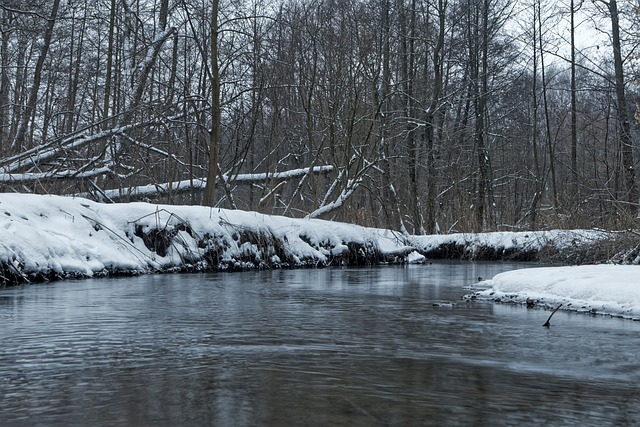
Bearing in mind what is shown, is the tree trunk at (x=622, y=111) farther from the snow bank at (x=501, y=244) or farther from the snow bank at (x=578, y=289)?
the snow bank at (x=578, y=289)

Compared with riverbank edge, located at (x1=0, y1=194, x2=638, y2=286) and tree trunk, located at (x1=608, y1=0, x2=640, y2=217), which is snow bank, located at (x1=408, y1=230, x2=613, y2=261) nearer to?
riverbank edge, located at (x1=0, y1=194, x2=638, y2=286)

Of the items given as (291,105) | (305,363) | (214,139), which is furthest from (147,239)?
(291,105)

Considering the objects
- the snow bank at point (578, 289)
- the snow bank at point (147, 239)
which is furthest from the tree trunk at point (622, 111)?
the snow bank at point (578, 289)

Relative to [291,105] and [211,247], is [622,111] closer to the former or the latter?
[291,105]

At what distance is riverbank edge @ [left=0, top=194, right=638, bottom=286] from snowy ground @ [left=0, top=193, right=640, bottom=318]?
0.02 meters

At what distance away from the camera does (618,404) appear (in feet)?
9.55

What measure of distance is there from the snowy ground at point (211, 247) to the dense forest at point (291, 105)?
1571mm

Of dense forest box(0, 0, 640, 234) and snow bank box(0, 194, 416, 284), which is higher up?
dense forest box(0, 0, 640, 234)

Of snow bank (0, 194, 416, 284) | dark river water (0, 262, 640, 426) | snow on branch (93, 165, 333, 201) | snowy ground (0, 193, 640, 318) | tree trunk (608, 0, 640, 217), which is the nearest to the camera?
dark river water (0, 262, 640, 426)

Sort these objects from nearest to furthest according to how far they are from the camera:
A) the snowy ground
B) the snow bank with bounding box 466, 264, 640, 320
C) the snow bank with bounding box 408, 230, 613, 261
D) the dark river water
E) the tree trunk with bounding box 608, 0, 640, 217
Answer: the dark river water < the snow bank with bounding box 466, 264, 640, 320 < the snowy ground < the snow bank with bounding box 408, 230, 613, 261 < the tree trunk with bounding box 608, 0, 640, 217

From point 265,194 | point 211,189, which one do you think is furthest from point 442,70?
point 211,189

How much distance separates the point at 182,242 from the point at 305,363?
710 cm

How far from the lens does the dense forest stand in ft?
44.4

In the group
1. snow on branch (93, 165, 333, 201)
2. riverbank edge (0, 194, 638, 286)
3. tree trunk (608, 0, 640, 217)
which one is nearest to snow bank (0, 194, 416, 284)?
riverbank edge (0, 194, 638, 286)
